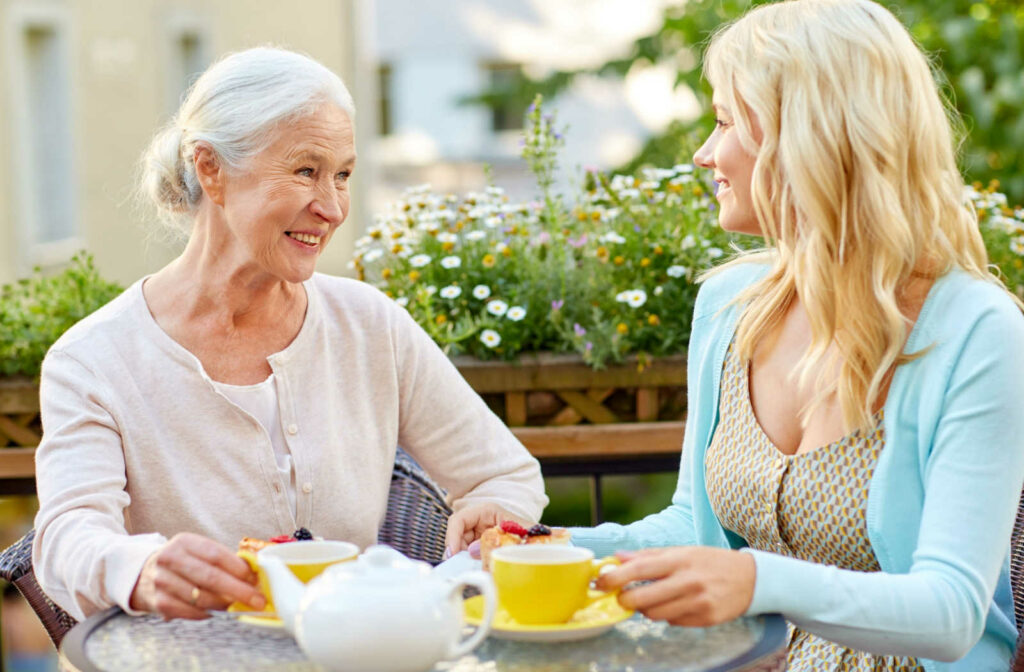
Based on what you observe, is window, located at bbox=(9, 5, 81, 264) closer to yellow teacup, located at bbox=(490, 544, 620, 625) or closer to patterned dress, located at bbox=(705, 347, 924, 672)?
patterned dress, located at bbox=(705, 347, 924, 672)

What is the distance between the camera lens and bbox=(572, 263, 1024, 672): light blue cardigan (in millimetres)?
1588

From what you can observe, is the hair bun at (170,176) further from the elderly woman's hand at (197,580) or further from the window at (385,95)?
the window at (385,95)

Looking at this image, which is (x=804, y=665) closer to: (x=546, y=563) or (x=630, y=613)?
(x=630, y=613)

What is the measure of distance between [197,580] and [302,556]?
129 millimetres

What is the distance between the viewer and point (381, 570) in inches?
53.1

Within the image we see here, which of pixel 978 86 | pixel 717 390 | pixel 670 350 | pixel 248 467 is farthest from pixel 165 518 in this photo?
pixel 978 86

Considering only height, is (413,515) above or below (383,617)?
below

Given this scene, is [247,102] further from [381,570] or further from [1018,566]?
[1018,566]

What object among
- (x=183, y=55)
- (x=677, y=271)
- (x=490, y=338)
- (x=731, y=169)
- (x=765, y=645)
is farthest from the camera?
(x=183, y=55)

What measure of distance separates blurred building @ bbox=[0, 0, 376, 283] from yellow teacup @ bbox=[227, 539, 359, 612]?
5.31 m

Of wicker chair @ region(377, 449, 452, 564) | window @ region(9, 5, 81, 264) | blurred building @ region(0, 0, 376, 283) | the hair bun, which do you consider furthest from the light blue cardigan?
window @ region(9, 5, 81, 264)

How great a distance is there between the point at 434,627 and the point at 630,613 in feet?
0.97

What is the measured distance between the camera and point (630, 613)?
153cm

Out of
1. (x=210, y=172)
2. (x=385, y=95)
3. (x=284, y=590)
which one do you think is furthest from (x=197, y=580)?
(x=385, y=95)
